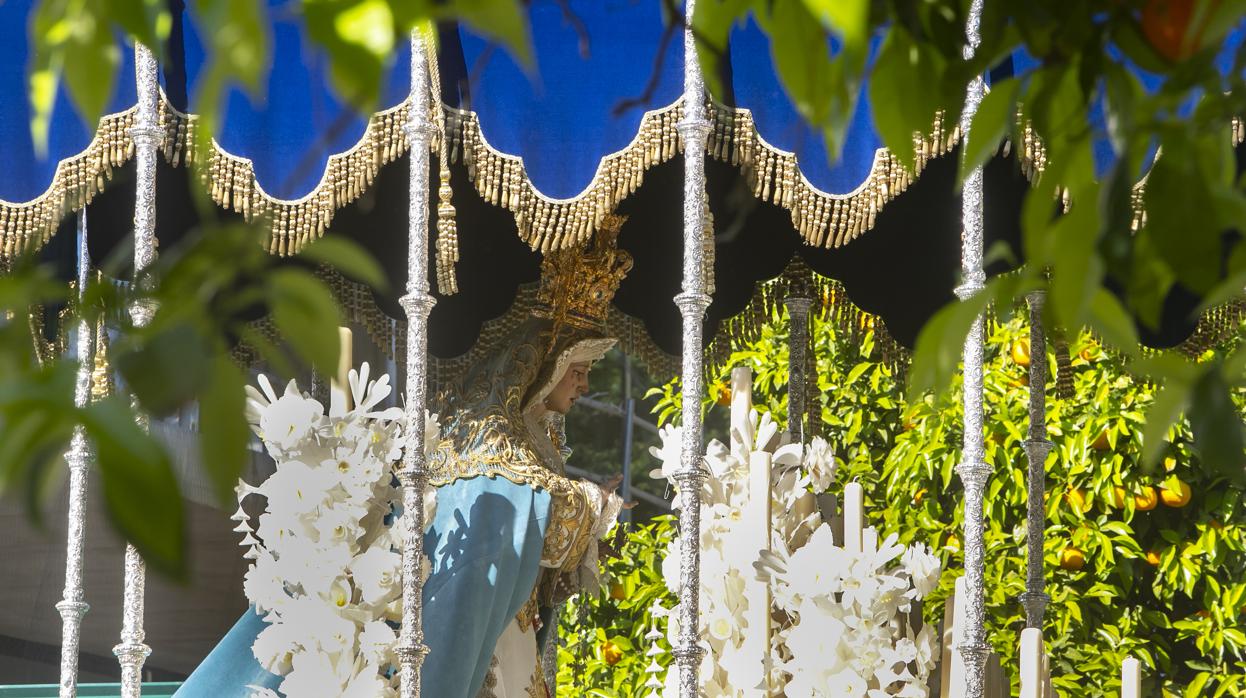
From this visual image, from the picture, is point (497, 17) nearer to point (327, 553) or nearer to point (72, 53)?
point (72, 53)

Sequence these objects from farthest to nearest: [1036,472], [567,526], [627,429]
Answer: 1. [627,429]
2. [1036,472]
3. [567,526]

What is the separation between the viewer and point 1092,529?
27.4 feet

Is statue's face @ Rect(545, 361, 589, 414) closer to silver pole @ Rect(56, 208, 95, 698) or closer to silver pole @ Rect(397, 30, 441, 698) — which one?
silver pole @ Rect(397, 30, 441, 698)

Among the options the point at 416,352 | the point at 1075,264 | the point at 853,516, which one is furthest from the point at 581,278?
the point at 1075,264

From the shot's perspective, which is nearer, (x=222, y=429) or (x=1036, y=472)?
(x=222, y=429)

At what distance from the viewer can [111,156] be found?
5.44 meters

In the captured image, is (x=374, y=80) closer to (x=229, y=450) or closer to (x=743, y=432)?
(x=229, y=450)

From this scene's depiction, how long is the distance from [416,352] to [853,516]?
1.56 metres

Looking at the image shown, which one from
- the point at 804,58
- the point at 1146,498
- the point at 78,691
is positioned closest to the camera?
the point at 804,58

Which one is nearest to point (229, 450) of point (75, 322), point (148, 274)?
point (148, 274)

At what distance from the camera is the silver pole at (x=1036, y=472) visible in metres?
6.36

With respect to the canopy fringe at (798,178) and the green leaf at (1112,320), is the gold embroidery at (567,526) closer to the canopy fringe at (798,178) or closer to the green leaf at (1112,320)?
the canopy fringe at (798,178)

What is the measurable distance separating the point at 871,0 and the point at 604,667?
7.93 meters

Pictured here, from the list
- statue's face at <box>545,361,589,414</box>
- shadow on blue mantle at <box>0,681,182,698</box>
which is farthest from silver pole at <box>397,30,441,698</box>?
shadow on blue mantle at <box>0,681,182,698</box>
